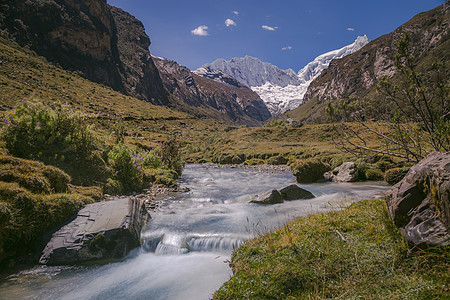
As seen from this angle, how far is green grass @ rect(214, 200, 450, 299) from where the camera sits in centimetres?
366

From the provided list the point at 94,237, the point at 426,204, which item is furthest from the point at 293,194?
the point at 94,237

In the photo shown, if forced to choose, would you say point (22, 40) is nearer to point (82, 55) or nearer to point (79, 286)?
point (82, 55)

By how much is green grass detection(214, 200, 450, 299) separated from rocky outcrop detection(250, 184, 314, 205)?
6.46 meters

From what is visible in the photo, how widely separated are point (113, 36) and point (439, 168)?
243m

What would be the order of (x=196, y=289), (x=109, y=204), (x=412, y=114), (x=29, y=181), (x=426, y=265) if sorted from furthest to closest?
(x=109, y=204) → (x=29, y=181) → (x=412, y=114) → (x=196, y=289) → (x=426, y=265)

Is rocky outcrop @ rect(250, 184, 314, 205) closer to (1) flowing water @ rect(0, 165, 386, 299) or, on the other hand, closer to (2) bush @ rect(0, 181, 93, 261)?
(1) flowing water @ rect(0, 165, 386, 299)

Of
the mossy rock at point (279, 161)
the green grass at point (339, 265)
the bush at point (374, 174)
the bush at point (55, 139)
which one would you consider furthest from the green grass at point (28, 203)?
the mossy rock at point (279, 161)

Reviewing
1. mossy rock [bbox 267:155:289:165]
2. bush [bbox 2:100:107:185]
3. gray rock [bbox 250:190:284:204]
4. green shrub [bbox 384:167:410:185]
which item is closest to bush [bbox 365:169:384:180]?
green shrub [bbox 384:167:410:185]

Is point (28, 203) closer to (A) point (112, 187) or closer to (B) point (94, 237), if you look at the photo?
(B) point (94, 237)

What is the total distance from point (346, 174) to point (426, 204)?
18156 millimetres

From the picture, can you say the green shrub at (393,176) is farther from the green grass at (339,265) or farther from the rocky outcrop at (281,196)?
the green grass at (339,265)

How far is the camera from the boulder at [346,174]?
20.2 m

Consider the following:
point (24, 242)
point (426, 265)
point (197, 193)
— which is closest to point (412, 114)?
point (426, 265)

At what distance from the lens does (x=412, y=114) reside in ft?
21.0
